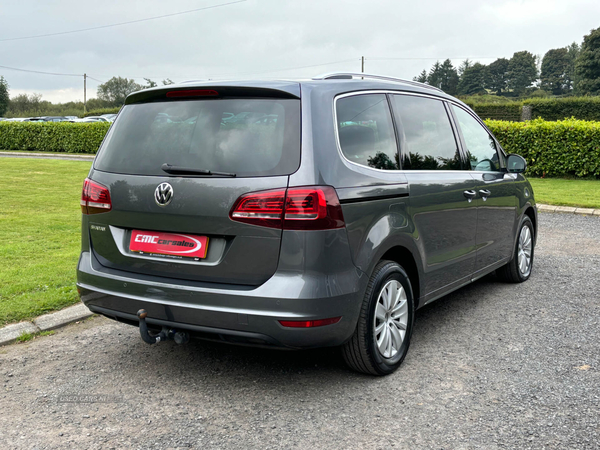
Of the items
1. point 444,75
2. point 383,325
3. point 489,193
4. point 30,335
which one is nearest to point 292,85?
point 383,325

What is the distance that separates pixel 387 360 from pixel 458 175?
65.6 inches

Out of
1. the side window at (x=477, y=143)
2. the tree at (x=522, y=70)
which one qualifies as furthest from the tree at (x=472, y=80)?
the side window at (x=477, y=143)

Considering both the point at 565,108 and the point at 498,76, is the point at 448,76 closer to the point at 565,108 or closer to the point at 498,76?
the point at 498,76

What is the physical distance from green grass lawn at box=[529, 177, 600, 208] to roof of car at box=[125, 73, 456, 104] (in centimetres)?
864

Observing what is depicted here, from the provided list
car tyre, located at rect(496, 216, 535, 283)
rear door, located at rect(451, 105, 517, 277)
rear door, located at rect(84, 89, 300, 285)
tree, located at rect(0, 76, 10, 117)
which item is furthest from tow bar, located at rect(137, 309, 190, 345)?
tree, located at rect(0, 76, 10, 117)

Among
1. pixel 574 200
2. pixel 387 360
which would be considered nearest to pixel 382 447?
pixel 387 360

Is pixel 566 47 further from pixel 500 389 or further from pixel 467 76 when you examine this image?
pixel 500 389

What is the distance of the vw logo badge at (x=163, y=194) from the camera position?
10.7 ft

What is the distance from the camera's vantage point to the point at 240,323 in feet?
10.2

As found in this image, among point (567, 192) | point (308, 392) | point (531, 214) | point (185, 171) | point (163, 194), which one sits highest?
point (185, 171)

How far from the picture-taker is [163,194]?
10.8 ft

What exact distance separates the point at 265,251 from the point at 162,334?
84 centimetres

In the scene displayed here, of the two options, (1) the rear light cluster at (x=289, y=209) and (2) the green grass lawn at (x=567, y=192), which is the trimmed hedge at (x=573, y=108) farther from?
(1) the rear light cluster at (x=289, y=209)

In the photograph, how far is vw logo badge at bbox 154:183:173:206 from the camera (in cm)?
327
